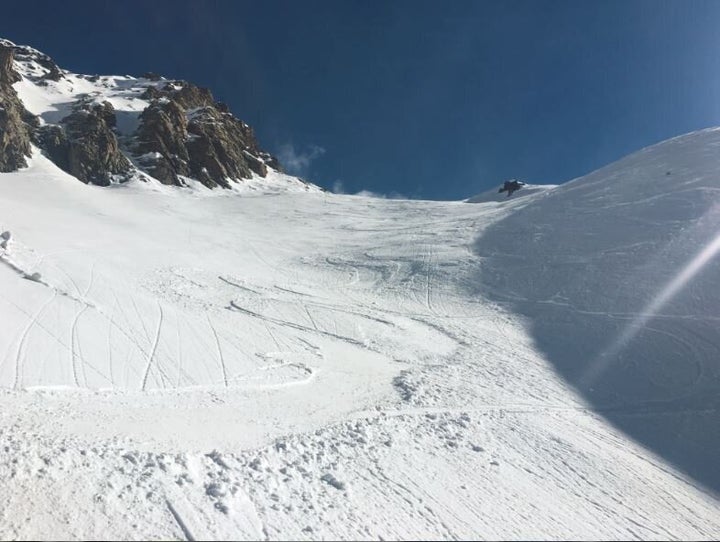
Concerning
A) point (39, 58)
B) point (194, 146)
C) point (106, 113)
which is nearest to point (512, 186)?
point (194, 146)

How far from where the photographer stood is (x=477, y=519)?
4.89 meters

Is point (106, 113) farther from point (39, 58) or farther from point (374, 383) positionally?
point (374, 383)

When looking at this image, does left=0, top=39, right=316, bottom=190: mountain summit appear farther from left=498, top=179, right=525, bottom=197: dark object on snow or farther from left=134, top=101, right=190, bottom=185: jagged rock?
left=498, top=179, right=525, bottom=197: dark object on snow

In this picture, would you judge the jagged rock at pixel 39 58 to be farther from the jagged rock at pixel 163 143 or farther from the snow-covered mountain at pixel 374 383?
the snow-covered mountain at pixel 374 383

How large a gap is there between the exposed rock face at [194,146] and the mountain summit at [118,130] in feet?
0.36

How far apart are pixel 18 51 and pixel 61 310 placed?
279 ft

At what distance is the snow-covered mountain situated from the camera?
4816 millimetres

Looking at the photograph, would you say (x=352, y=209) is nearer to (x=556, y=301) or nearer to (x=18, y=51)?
(x=556, y=301)

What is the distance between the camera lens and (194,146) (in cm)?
A: 5112

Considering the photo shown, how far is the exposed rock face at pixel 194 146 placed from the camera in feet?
151

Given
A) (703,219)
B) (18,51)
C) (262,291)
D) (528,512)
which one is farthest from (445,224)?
(18,51)

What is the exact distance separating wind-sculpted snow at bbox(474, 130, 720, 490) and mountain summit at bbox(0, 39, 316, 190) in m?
35.9

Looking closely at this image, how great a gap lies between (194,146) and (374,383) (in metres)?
49.5

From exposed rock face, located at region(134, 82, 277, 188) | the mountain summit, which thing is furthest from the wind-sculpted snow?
the mountain summit
